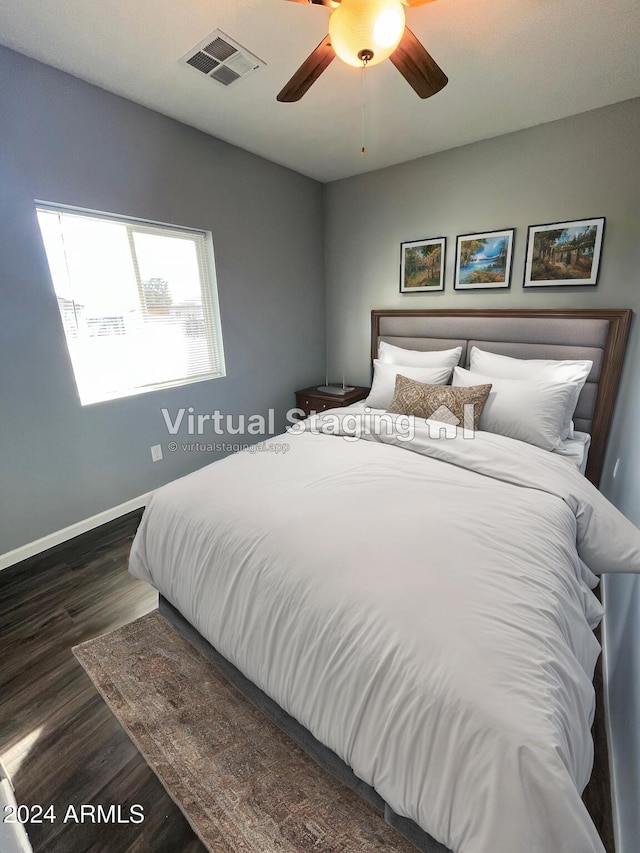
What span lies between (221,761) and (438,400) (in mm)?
2017

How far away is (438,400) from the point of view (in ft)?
7.79

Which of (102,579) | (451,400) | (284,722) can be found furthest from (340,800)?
(451,400)

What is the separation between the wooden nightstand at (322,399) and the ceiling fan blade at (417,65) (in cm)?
223

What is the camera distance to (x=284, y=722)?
1280 mm

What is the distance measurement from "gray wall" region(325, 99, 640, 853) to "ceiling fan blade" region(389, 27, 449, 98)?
1.48m

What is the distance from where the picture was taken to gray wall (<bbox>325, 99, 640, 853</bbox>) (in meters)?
1.72

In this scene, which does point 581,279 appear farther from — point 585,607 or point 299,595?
point 299,595

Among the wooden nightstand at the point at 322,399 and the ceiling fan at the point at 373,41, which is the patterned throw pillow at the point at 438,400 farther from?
the ceiling fan at the point at 373,41

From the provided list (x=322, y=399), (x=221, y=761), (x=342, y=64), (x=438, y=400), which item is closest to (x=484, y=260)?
(x=438, y=400)

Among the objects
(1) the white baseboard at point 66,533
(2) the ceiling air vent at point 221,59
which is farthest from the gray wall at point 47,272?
(2) the ceiling air vent at point 221,59

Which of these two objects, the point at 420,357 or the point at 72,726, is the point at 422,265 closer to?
the point at 420,357

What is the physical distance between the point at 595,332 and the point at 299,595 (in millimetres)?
2511

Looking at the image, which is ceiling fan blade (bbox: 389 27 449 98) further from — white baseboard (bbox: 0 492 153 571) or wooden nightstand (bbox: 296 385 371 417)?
white baseboard (bbox: 0 492 153 571)

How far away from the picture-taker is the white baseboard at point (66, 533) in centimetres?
218
